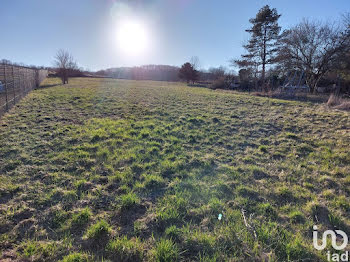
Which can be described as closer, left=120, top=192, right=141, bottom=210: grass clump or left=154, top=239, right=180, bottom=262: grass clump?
left=154, top=239, right=180, bottom=262: grass clump

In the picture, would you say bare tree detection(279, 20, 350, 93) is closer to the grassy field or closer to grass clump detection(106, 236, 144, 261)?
the grassy field

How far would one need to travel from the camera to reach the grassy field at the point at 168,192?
1.95 m

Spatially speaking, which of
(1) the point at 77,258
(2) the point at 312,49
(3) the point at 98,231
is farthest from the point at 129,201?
(2) the point at 312,49

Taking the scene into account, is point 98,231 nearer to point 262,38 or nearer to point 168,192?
point 168,192

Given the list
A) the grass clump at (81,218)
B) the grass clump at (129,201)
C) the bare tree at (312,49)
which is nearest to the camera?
the grass clump at (81,218)

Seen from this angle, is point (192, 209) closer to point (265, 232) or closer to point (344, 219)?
point (265, 232)

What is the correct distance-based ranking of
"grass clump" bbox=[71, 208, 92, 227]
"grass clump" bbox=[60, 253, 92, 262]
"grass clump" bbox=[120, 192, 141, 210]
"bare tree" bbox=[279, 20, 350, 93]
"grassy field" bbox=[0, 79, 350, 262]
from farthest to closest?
"bare tree" bbox=[279, 20, 350, 93] < "grass clump" bbox=[120, 192, 141, 210] < "grass clump" bbox=[71, 208, 92, 227] < "grassy field" bbox=[0, 79, 350, 262] < "grass clump" bbox=[60, 253, 92, 262]

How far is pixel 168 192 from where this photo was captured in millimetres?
2891

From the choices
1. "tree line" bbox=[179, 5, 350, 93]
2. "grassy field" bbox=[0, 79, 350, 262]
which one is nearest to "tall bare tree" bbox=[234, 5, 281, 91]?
"tree line" bbox=[179, 5, 350, 93]

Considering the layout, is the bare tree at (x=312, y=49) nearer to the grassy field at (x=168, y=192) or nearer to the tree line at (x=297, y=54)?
the tree line at (x=297, y=54)

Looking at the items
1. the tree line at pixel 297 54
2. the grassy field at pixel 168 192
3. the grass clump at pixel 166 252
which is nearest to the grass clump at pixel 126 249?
the grassy field at pixel 168 192

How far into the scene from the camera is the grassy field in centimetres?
195

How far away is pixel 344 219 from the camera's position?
7.55 ft

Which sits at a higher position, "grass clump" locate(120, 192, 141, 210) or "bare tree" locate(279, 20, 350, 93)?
"bare tree" locate(279, 20, 350, 93)
